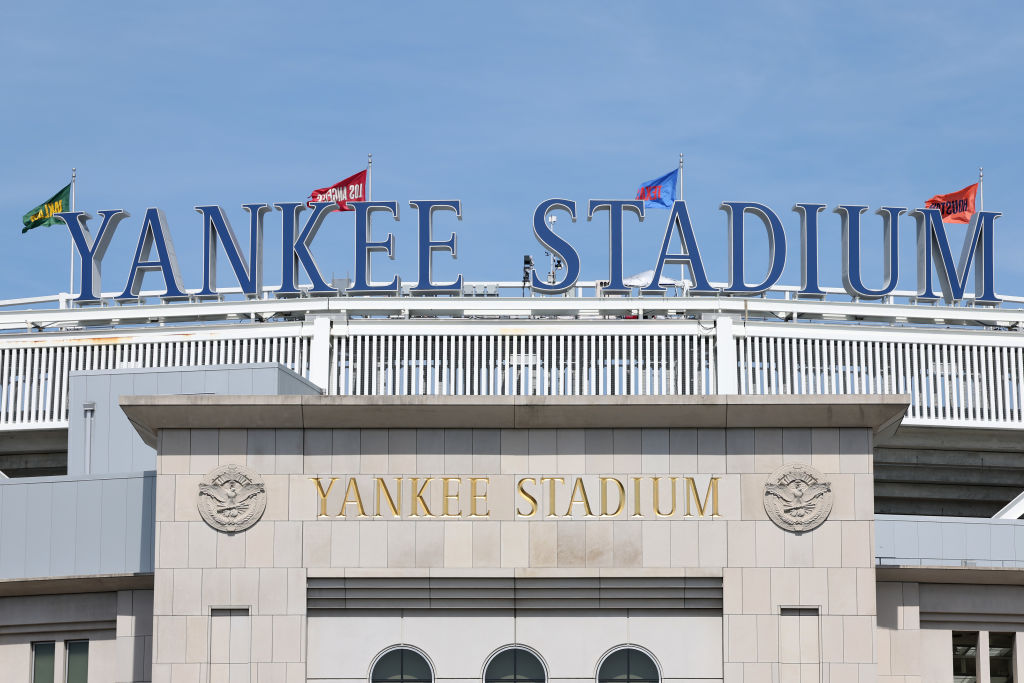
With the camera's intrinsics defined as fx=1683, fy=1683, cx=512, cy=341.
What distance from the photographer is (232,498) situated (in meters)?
36.2

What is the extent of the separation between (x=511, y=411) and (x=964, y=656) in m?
12.8

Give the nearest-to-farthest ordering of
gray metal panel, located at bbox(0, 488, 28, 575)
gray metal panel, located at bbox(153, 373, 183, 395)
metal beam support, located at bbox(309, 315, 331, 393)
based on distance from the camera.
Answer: gray metal panel, located at bbox(0, 488, 28, 575), gray metal panel, located at bbox(153, 373, 183, 395), metal beam support, located at bbox(309, 315, 331, 393)

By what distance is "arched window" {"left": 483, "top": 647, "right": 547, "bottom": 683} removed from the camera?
120ft

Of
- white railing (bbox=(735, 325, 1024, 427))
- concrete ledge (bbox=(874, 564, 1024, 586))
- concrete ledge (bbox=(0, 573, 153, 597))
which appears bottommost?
concrete ledge (bbox=(0, 573, 153, 597))

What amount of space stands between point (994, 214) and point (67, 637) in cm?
3517

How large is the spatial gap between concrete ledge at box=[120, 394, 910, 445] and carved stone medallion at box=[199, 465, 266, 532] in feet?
3.53

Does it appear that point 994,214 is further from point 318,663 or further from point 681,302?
point 318,663

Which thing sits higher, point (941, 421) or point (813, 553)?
point (941, 421)

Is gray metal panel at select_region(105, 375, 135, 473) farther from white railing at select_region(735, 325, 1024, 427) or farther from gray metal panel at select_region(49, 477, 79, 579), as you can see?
white railing at select_region(735, 325, 1024, 427)

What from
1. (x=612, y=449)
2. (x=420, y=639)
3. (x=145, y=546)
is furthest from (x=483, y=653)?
(x=145, y=546)

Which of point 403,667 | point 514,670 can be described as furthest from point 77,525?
point 514,670

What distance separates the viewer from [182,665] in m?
35.8

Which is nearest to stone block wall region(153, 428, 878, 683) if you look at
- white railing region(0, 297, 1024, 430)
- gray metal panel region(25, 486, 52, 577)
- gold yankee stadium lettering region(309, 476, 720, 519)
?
gold yankee stadium lettering region(309, 476, 720, 519)

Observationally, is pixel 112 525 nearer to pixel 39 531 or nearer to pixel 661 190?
pixel 39 531
